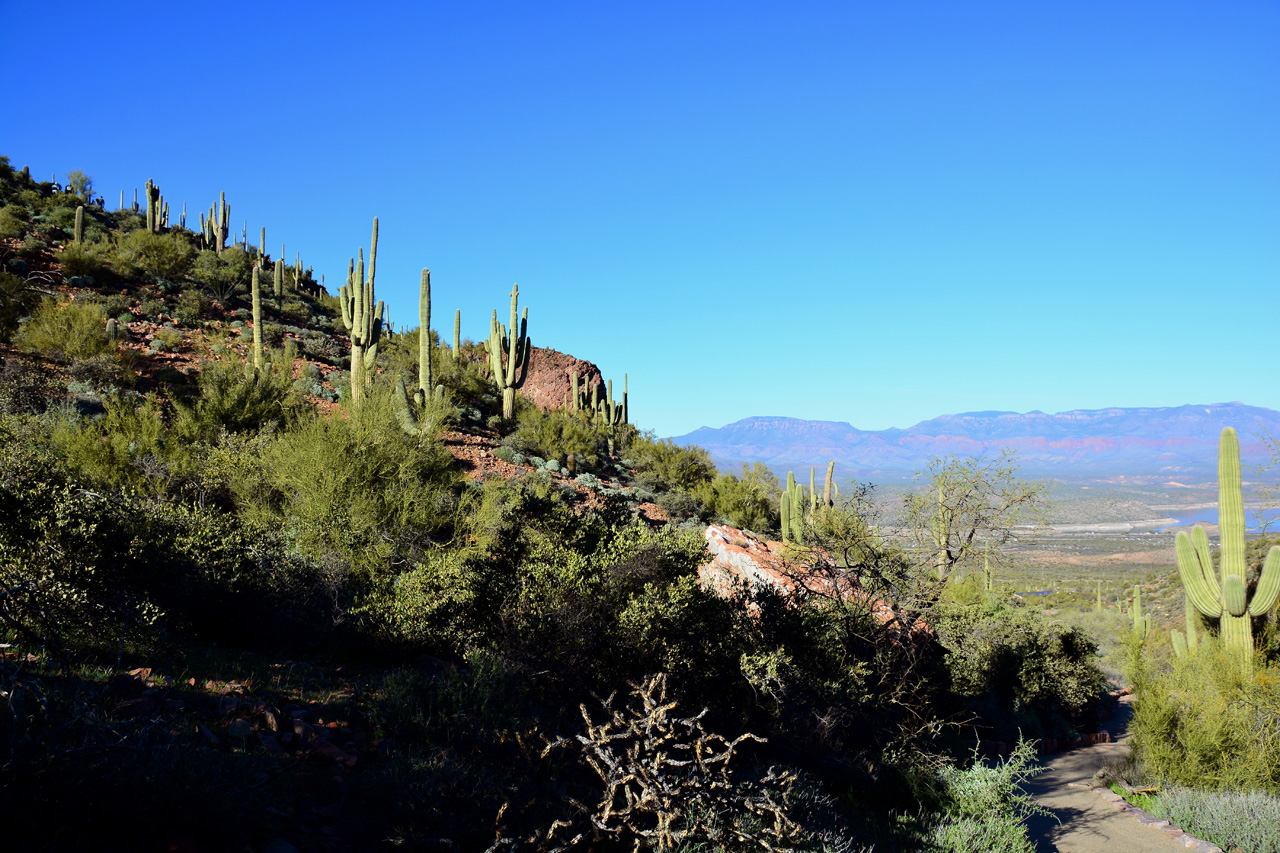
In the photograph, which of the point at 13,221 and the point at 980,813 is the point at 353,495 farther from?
the point at 13,221

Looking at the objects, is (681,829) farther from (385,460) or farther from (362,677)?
(385,460)

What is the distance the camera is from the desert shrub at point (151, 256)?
27.6 m

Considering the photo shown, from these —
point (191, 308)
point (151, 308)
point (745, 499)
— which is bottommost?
point (745, 499)

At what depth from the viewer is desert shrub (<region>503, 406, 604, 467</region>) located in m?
23.8

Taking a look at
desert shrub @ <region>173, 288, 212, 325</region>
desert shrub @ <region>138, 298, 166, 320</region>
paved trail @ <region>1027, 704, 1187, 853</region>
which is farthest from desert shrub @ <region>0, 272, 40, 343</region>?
paved trail @ <region>1027, 704, 1187, 853</region>

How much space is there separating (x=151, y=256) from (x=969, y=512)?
108 feet

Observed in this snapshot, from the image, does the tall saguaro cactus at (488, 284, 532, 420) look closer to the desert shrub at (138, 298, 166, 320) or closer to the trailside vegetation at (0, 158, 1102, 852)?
the trailside vegetation at (0, 158, 1102, 852)

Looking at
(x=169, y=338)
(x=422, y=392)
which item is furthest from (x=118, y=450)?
(x=169, y=338)

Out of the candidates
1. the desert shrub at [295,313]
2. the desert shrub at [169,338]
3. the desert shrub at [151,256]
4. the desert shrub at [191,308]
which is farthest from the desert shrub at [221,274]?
the desert shrub at [169,338]

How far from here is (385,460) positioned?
44.8 feet

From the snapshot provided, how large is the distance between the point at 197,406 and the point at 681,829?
52.0 feet

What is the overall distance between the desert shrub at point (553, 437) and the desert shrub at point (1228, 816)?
18.4 m

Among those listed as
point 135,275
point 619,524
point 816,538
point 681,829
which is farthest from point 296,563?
point 135,275

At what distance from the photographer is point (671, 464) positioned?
30.0m
